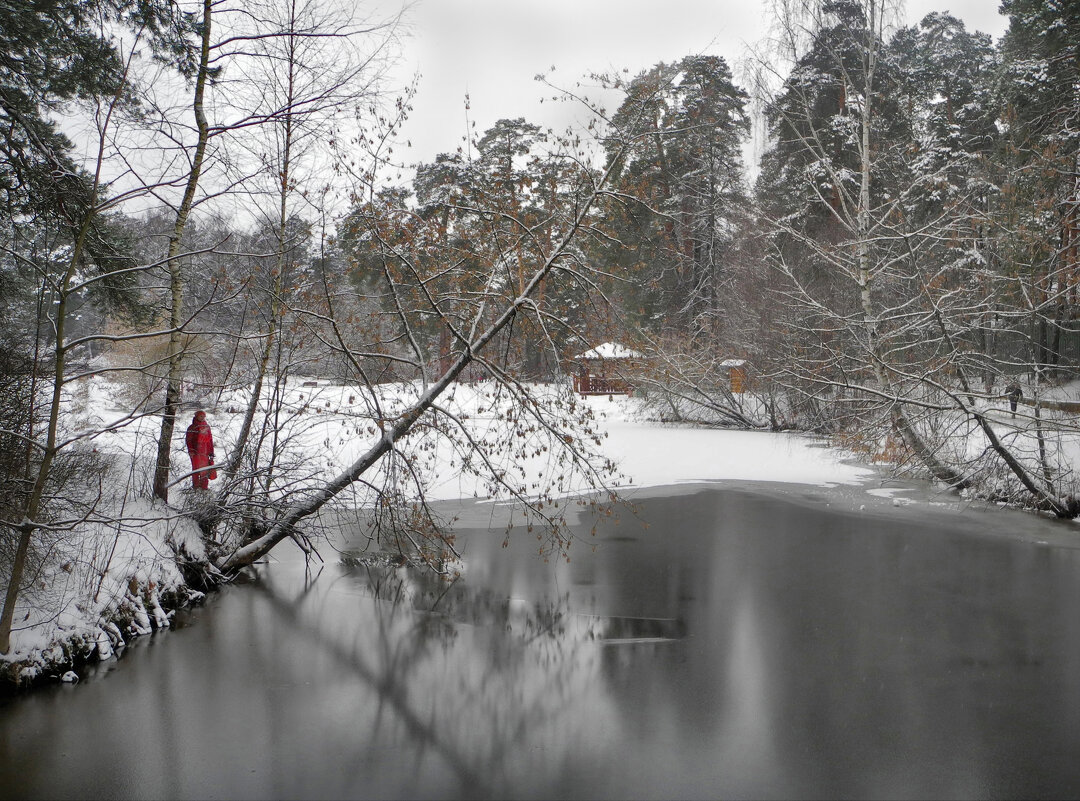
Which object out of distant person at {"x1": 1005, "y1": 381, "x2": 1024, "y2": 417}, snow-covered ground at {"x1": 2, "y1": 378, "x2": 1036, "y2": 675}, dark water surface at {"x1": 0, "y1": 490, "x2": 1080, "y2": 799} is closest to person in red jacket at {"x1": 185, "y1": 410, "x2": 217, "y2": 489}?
snow-covered ground at {"x1": 2, "y1": 378, "x2": 1036, "y2": 675}

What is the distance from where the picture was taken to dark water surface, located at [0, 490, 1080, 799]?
5.21m

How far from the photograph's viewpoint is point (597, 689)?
6.49 metres

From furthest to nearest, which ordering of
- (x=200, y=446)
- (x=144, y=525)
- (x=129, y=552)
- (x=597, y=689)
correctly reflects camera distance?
(x=200, y=446) → (x=129, y=552) → (x=144, y=525) → (x=597, y=689)

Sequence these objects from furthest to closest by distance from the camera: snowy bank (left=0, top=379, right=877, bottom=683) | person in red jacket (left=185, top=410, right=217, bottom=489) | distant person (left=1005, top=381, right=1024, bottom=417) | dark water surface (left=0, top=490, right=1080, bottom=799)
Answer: distant person (left=1005, top=381, right=1024, bottom=417) → person in red jacket (left=185, top=410, right=217, bottom=489) → snowy bank (left=0, top=379, right=877, bottom=683) → dark water surface (left=0, top=490, right=1080, bottom=799)

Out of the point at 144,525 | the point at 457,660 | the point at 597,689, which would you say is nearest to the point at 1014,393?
the point at 597,689

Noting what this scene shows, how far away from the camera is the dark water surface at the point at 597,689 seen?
17.1ft

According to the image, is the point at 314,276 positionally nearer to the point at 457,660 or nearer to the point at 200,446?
the point at 200,446

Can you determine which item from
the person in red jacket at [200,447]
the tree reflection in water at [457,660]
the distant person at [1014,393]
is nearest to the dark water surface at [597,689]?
the tree reflection in water at [457,660]

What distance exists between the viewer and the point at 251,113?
9930mm

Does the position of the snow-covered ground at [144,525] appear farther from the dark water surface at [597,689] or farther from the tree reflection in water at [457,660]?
the tree reflection in water at [457,660]

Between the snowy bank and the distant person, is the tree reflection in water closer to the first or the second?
the snowy bank

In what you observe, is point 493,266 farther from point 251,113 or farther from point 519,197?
point 251,113

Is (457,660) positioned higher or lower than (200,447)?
lower

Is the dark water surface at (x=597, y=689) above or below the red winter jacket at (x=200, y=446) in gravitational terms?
below
